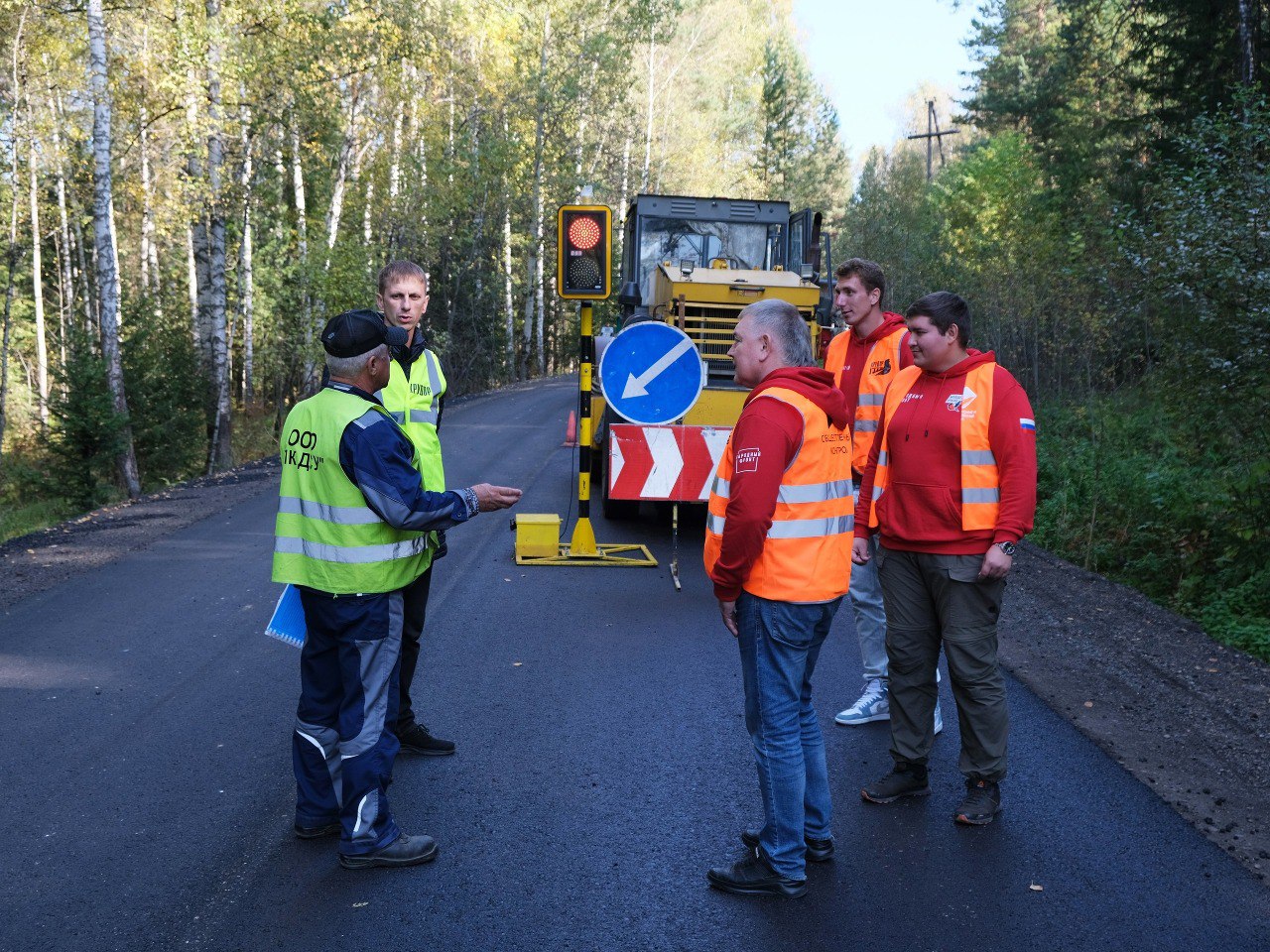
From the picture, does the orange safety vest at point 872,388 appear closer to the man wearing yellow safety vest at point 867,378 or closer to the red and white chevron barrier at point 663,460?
the man wearing yellow safety vest at point 867,378

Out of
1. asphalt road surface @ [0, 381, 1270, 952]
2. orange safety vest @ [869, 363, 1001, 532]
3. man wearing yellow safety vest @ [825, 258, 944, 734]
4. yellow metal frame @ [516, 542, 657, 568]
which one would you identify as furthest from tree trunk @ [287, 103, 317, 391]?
orange safety vest @ [869, 363, 1001, 532]

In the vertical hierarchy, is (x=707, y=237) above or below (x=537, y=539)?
above

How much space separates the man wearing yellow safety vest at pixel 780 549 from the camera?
3703 millimetres

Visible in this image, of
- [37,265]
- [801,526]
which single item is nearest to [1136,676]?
[801,526]

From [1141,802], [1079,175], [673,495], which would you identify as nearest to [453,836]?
[1141,802]

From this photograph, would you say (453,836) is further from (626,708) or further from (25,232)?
(25,232)

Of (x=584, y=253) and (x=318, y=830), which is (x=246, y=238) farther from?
(x=318, y=830)

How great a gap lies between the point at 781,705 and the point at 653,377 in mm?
4751

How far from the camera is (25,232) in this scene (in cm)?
3234

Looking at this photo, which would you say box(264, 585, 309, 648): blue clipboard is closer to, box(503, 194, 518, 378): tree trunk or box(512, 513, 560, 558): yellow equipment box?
box(512, 513, 560, 558): yellow equipment box

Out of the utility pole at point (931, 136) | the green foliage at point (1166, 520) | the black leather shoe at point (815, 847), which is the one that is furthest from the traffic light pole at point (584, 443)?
the utility pole at point (931, 136)

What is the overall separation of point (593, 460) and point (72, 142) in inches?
738

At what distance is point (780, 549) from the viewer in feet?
12.4

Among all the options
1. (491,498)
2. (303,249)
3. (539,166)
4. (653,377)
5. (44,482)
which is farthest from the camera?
(539,166)
